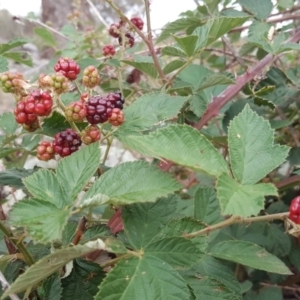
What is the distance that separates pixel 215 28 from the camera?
0.88m

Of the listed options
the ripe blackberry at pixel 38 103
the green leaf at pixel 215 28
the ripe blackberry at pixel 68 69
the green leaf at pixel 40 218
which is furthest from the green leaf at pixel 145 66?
the green leaf at pixel 40 218

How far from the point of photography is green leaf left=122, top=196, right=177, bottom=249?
0.65 m

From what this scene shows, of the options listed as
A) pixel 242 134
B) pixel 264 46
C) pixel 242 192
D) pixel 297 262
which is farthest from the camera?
pixel 297 262

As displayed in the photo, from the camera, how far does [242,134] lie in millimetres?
670

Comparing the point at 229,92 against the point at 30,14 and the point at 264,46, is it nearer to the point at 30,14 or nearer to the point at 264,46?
the point at 264,46

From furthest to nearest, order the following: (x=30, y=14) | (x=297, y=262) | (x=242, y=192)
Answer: (x=30, y=14)
(x=297, y=262)
(x=242, y=192)

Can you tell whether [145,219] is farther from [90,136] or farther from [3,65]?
[3,65]

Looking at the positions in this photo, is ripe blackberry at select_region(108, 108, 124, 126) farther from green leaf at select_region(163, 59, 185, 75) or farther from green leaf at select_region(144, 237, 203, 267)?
green leaf at select_region(163, 59, 185, 75)

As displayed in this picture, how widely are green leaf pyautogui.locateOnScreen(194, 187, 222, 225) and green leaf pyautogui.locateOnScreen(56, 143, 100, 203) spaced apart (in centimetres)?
28

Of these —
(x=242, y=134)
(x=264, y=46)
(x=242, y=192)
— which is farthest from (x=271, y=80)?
(x=242, y=192)

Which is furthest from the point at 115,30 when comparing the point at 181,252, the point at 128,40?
the point at 181,252

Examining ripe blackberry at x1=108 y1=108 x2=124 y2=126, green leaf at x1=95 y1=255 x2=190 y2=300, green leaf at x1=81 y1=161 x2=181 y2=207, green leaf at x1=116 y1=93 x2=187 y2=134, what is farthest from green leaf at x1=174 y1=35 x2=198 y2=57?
green leaf at x1=95 y1=255 x2=190 y2=300

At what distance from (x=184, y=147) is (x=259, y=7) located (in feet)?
2.69

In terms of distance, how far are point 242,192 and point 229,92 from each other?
52cm
